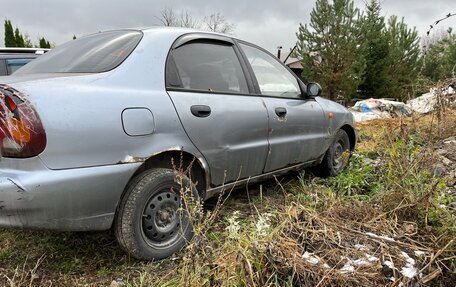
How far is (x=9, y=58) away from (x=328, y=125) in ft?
16.6

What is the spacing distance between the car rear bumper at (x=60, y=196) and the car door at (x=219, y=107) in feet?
2.10

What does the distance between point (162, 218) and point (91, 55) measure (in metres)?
1.19

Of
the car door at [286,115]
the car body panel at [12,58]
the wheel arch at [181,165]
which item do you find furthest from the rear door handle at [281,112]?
the car body panel at [12,58]

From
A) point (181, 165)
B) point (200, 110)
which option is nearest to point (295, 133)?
point (200, 110)

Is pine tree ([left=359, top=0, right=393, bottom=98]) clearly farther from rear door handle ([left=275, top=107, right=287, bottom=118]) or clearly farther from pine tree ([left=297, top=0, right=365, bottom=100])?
rear door handle ([left=275, top=107, right=287, bottom=118])

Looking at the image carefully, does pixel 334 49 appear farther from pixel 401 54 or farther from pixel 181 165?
pixel 181 165

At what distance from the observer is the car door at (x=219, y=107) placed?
259 cm

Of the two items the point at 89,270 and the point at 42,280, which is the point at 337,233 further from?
the point at 42,280

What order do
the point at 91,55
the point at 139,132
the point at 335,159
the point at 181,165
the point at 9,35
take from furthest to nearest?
the point at 9,35 → the point at 335,159 → the point at 91,55 → the point at 181,165 → the point at 139,132

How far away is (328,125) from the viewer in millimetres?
4035

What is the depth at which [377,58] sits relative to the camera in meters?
17.2

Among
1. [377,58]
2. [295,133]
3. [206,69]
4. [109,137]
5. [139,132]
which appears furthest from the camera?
[377,58]

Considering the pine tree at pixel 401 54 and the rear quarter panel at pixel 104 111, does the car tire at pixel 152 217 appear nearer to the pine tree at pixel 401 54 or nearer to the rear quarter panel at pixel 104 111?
the rear quarter panel at pixel 104 111

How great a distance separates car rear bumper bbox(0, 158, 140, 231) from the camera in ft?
6.25
